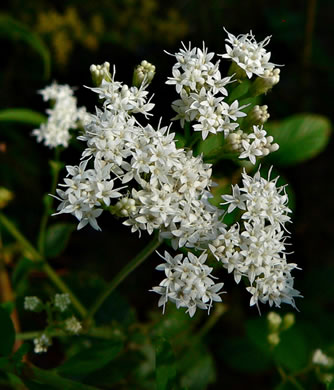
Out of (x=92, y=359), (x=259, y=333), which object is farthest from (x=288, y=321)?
(x=92, y=359)

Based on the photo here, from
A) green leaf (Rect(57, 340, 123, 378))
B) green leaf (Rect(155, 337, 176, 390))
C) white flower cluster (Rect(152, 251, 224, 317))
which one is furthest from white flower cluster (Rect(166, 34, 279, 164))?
green leaf (Rect(57, 340, 123, 378))

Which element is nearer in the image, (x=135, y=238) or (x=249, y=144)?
(x=249, y=144)

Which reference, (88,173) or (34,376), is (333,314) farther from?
(88,173)

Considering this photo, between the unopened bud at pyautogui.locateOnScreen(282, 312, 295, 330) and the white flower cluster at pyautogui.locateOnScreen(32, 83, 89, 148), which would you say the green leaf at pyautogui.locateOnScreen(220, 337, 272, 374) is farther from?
the white flower cluster at pyautogui.locateOnScreen(32, 83, 89, 148)

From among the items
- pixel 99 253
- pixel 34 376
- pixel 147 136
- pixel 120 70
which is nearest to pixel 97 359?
pixel 34 376

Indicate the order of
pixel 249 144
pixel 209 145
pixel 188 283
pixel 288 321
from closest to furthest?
pixel 188 283, pixel 249 144, pixel 209 145, pixel 288 321

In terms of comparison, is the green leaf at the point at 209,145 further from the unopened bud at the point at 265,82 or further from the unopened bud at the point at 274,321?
the unopened bud at the point at 274,321

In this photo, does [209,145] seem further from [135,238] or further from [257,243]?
[135,238]
